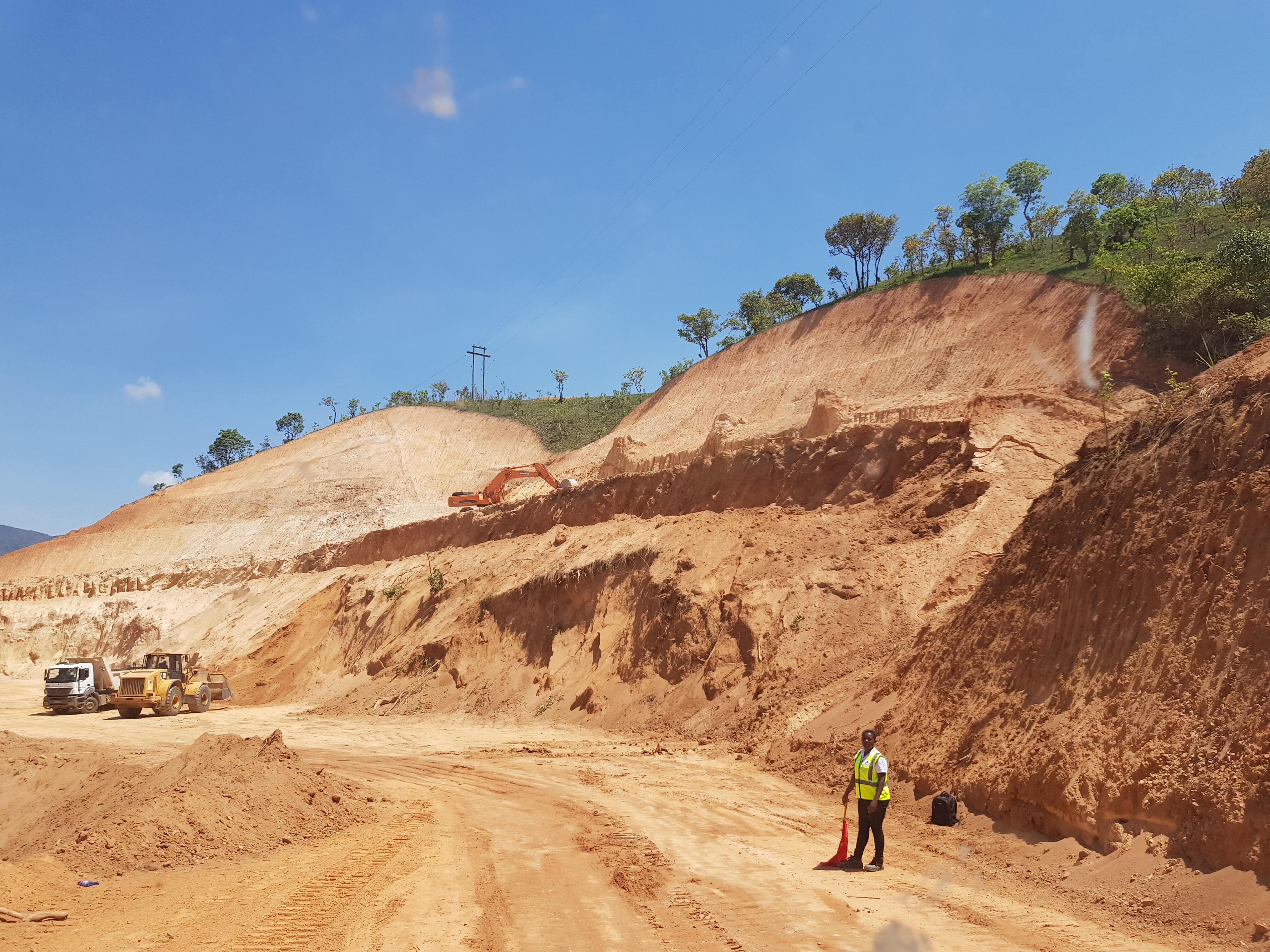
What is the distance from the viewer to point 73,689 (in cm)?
2675

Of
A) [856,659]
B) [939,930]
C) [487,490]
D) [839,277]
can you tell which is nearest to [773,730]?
[856,659]

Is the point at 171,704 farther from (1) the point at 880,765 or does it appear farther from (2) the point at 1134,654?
(2) the point at 1134,654

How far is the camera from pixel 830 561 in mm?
18391

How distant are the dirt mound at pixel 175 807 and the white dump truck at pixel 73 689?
51.3 ft

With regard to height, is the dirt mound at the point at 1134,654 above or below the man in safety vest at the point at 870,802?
above

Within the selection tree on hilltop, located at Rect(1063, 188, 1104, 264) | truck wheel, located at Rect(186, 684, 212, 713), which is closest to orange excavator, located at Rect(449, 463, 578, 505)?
truck wheel, located at Rect(186, 684, 212, 713)

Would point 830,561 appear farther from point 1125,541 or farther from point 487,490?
point 487,490

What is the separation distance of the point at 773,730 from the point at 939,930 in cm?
859

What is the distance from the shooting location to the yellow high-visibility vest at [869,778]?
27.2 ft

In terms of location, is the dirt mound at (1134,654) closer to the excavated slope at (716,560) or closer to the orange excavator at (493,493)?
the excavated slope at (716,560)

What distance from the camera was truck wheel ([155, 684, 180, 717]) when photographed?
84.5ft

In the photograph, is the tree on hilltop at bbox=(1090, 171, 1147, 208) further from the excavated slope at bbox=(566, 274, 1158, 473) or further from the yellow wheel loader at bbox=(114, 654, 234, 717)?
the yellow wheel loader at bbox=(114, 654, 234, 717)

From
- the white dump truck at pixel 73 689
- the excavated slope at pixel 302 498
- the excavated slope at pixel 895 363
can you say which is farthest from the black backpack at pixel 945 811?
the excavated slope at pixel 302 498

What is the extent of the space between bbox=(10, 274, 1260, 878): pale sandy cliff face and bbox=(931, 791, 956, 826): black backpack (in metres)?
0.83
